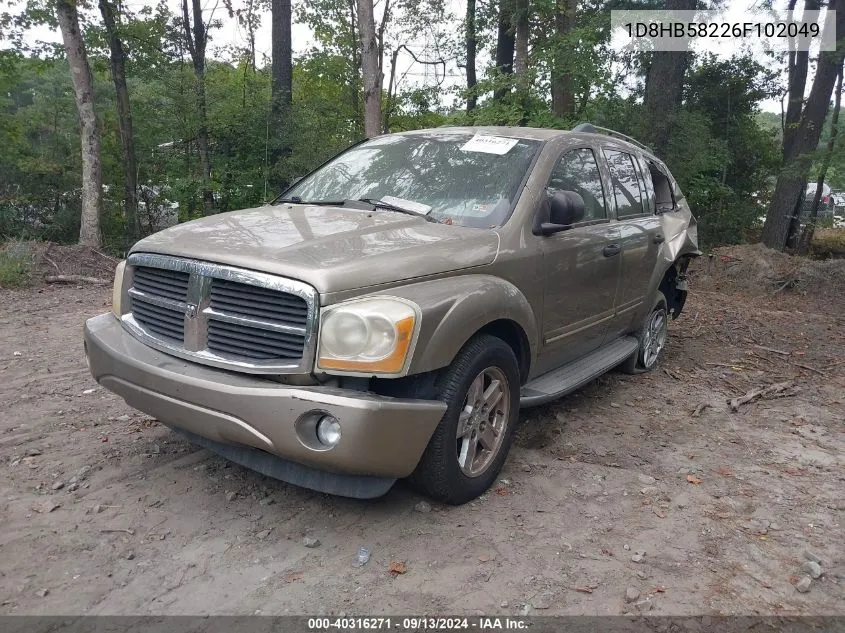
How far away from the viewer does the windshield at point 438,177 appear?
12.3 feet

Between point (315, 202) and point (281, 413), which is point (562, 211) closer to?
point (315, 202)

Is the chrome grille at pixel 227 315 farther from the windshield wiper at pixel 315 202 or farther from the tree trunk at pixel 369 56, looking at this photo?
the tree trunk at pixel 369 56

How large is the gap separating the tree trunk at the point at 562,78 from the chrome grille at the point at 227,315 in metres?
10.3

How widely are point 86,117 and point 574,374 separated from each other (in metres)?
10.00

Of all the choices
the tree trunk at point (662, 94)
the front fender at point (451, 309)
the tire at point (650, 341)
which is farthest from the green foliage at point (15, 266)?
the tree trunk at point (662, 94)

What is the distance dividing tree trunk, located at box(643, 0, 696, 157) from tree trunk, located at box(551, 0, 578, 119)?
1.42m

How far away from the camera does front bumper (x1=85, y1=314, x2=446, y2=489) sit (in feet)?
8.70

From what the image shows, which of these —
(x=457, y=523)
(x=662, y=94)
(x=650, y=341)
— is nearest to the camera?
(x=457, y=523)

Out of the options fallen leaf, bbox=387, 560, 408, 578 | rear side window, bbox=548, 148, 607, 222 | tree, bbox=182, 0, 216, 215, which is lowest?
fallen leaf, bbox=387, 560, 408, 578

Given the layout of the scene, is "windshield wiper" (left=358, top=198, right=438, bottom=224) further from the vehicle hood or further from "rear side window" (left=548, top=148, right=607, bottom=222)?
"rear side window" (left=548, top=148, right=607, bottom=222)

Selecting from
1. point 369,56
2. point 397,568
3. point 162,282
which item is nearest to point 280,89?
point 369,56

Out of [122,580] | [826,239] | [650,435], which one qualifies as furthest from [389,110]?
[122,580]

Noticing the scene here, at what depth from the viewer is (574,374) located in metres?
4.31

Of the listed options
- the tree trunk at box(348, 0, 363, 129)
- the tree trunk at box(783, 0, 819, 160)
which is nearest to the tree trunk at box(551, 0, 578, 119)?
the tree trunk at box(783, 0, 819, 160)
